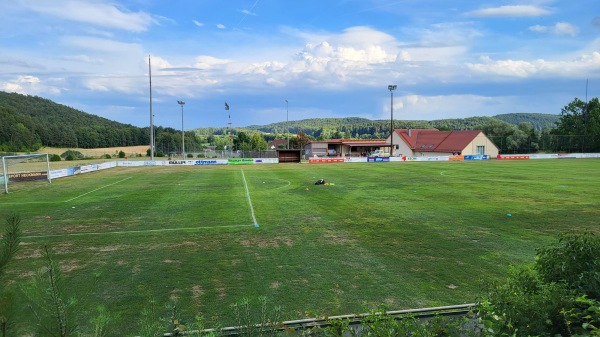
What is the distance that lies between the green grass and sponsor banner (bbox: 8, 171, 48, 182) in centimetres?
1029

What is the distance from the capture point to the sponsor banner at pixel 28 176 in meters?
33.6

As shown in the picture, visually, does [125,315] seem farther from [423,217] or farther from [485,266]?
[423,217]

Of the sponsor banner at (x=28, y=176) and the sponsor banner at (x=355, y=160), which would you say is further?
the sponsor banner at (x=355, y=160)

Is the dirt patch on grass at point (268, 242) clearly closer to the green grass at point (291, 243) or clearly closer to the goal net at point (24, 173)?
the green grass at point (291, 243)

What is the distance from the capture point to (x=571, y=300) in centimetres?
408

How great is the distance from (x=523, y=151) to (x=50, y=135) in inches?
4275

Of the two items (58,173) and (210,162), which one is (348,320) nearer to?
(58,173)

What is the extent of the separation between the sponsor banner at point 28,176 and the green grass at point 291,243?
1029cm

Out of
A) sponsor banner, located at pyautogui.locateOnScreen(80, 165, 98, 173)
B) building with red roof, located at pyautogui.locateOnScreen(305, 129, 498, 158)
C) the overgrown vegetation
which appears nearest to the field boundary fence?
the overgrown vegetation

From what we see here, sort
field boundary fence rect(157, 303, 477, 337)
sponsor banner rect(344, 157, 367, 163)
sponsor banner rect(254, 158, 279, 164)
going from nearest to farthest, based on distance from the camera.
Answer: field boundary fence rect(157, 303, 477, 337), sponsor banner rect(254, 158, 279, 164), sponsor banner rect(344, 157, 367, 163)

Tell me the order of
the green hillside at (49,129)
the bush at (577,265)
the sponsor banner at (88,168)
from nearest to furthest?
the bush at (577,265), the sponsor banner at (88,168), the green hillside at (49,129)

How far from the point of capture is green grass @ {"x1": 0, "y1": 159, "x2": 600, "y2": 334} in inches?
331

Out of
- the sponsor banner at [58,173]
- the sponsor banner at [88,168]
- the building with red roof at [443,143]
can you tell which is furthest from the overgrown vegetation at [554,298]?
the building with red roof at [443,143]

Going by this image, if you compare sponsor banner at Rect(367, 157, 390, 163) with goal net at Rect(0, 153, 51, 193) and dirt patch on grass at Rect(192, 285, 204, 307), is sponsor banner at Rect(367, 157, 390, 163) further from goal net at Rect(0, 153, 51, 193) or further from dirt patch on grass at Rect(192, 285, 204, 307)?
dirt patch on grass at Rect(192, 285, 204, 307)
